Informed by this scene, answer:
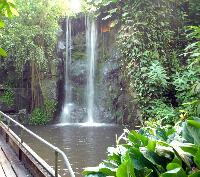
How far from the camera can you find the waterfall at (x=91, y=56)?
17312mm

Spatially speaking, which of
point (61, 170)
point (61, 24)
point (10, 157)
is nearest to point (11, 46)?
point (61, 24)

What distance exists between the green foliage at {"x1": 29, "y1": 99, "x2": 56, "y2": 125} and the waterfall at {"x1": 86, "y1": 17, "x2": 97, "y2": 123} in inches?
74.0

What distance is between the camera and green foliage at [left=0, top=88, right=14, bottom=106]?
16.7 metres

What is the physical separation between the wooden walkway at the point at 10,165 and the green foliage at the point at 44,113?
899cm

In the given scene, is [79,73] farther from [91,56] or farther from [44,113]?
[44,113]

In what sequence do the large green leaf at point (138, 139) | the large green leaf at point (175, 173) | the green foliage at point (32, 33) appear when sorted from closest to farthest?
1. the large green leaf at point (175, 173)
2. the large green leaf at point (138, 139)
3. the green foliage at point (32, 33)

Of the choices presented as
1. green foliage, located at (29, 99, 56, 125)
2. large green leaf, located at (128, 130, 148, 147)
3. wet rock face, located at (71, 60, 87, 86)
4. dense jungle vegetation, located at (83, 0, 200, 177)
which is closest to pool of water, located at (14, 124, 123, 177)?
dense jungle vegetation, located at (83, 0, 200, 177)

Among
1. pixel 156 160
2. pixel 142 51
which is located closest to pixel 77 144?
pixel 142 51

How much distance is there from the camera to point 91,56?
17734mm

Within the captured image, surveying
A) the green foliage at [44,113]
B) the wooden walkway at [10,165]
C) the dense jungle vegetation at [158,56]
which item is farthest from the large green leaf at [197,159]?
the green foliage at [44,113]

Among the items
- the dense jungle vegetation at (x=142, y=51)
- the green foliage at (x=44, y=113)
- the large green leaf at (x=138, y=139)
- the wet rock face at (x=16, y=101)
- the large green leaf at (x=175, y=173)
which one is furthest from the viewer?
the wet rock face at (x=16, y=101)

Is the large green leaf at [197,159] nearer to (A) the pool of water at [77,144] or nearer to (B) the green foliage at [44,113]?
(A) the pool of water at [77,144]

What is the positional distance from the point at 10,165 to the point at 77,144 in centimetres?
517

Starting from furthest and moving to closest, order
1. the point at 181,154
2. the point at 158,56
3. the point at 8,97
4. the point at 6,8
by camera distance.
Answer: the point at 8,97 < the point at 158,56 < the point at 6,8 < the point at 181,154
